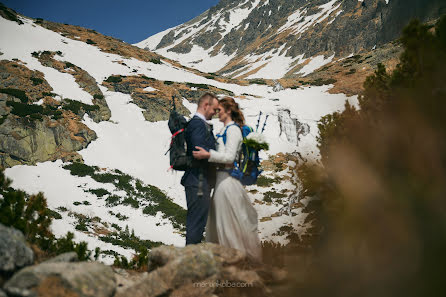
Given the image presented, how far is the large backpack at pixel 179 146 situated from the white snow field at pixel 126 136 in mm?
1638

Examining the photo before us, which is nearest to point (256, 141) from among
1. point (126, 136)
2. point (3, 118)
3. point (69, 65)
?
point (3, 118)

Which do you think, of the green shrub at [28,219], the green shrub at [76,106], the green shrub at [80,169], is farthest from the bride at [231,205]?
the green shrub at [76,106]

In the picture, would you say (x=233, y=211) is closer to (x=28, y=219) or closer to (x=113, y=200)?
(x=28, y=219)

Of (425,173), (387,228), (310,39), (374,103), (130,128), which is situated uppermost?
(310,39)

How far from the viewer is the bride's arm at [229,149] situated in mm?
4047

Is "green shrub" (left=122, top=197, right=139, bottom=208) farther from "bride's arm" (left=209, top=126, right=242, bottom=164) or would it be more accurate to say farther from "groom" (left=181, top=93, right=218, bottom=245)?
"bride's arm" (left=209, top=126, right=242, bottom=164)

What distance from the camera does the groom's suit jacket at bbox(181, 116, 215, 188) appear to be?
4328mm

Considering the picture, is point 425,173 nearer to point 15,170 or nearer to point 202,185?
point 202,185

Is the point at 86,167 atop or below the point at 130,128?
below

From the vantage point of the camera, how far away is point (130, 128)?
→ 84.4 ft

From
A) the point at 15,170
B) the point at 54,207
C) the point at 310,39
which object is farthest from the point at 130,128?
the point at 310,39

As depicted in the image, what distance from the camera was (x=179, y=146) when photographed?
14.4 ft

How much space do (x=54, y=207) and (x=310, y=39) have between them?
96.3 meters

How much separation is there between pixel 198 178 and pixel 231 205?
668mm
